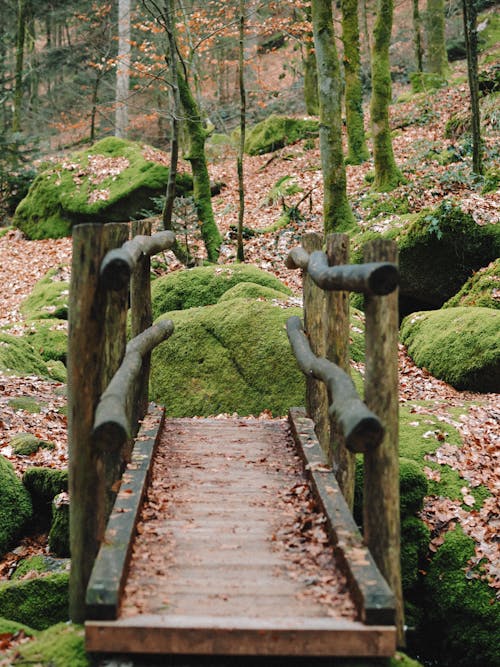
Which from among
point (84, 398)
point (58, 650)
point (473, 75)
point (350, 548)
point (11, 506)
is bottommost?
point (11, 506)

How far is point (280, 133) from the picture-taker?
2295cm

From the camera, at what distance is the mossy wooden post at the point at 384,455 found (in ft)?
11.8

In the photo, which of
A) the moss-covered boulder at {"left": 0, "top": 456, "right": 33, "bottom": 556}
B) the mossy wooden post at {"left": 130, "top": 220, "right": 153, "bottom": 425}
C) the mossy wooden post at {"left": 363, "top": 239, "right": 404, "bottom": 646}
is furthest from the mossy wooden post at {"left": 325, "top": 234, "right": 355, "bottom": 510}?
the moss-covered boulder at {"left": 0, "top": 456, "right": 33, "bottom": 556}

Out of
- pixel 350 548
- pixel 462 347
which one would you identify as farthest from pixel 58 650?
pixel 462 347

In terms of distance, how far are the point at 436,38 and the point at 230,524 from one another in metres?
23.4

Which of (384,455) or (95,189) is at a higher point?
(95,189)

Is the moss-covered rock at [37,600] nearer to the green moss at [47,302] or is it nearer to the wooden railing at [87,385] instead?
the wooden railing at [87,385]

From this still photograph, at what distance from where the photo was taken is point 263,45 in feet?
120

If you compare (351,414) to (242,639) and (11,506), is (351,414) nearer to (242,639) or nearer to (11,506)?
(242,639)

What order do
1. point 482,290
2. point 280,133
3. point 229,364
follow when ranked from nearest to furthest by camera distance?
1. point 229,364
2. point 482,290
3. point 280,133

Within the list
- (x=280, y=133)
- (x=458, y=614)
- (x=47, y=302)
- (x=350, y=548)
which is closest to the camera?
(x=350, y=548)

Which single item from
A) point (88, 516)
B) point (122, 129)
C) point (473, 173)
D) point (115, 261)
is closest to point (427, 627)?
point (88, 516)

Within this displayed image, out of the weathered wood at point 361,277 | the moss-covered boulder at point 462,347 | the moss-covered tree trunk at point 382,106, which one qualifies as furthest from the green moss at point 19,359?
the moss-covered tree trunk at point 382,106

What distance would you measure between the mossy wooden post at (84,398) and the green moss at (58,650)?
227 mm
